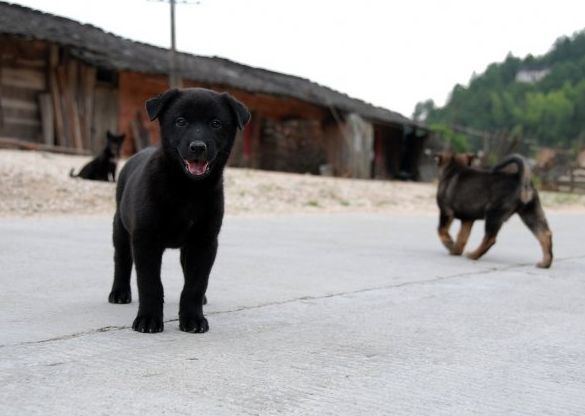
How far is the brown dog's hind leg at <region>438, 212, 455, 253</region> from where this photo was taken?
8148 mm

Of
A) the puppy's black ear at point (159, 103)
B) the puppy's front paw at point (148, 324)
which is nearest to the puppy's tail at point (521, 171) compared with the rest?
the puppy's black ear at point (159, 103)

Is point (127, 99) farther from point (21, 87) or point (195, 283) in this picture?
point (195, 283)

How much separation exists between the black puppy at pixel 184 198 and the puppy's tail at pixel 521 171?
14.4 feet

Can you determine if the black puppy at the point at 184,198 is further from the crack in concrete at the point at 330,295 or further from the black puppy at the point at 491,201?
the black puppy at the point at 491,201

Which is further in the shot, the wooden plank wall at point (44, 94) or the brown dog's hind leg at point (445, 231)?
the wooden plank wall at point (44, 94)

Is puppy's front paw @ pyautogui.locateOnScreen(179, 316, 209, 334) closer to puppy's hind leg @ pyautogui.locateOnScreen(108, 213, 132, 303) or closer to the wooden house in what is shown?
puppy's hind leg @ pyautogui.locateOnScreen(108, 213, 132, 303)

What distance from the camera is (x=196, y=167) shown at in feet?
11.8

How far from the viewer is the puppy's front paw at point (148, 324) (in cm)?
359

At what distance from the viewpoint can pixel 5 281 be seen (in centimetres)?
501

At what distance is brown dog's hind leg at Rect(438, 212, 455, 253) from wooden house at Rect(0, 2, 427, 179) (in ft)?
43.2

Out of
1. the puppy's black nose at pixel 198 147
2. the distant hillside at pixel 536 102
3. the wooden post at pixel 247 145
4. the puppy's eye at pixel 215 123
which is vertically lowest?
the puppy's black nose at pixel 198 147

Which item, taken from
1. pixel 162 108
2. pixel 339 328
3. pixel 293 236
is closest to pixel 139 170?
pixel 162 108

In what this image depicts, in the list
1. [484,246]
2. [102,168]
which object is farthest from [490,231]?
[102,168]

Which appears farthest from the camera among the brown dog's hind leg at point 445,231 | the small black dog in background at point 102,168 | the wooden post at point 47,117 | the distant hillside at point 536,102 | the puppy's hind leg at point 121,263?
the distant hillside at point 536,102
